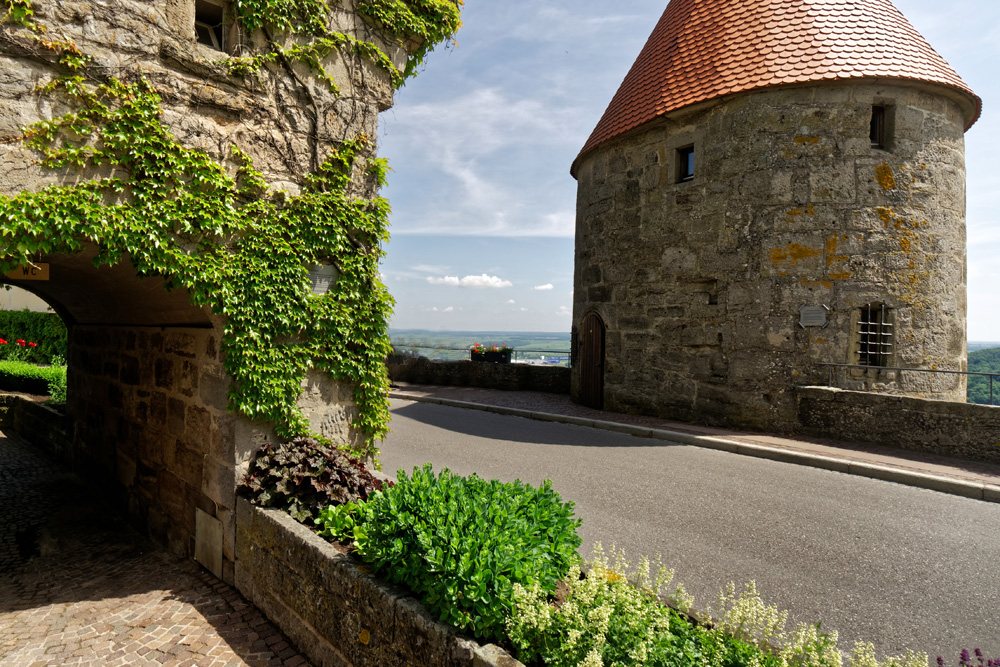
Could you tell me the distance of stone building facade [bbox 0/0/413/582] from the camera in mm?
3650

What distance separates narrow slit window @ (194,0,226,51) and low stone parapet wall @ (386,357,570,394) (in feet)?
43.1

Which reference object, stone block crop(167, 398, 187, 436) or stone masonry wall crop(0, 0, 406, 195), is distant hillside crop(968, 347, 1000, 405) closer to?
stone masonry wall crop(0, 0, 406, 195)

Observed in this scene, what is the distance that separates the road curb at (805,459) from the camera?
668 cm

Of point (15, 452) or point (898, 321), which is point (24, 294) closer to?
point (15, 452)

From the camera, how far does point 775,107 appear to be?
396 inches

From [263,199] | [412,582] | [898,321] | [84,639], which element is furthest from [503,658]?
[898,321]

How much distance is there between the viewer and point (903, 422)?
28.1 feet

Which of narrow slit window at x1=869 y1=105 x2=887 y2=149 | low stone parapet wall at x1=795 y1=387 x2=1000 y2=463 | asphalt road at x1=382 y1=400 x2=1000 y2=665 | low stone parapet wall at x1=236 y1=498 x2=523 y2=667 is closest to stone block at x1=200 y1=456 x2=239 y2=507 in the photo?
low stone parapet wall at x1=236 y1=498 x2=523 y2=667

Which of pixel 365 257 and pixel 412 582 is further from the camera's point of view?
pixel 365 257

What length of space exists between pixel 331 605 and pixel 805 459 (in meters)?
7.29

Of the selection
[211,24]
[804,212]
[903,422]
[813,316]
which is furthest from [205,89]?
[903,422]

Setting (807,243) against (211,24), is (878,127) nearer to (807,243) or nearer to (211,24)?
(807,243)

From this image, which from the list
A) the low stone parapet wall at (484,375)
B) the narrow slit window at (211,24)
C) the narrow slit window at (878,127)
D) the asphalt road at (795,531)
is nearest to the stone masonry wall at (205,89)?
the narrow slit window at (211,24)

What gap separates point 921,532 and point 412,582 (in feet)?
17.5
